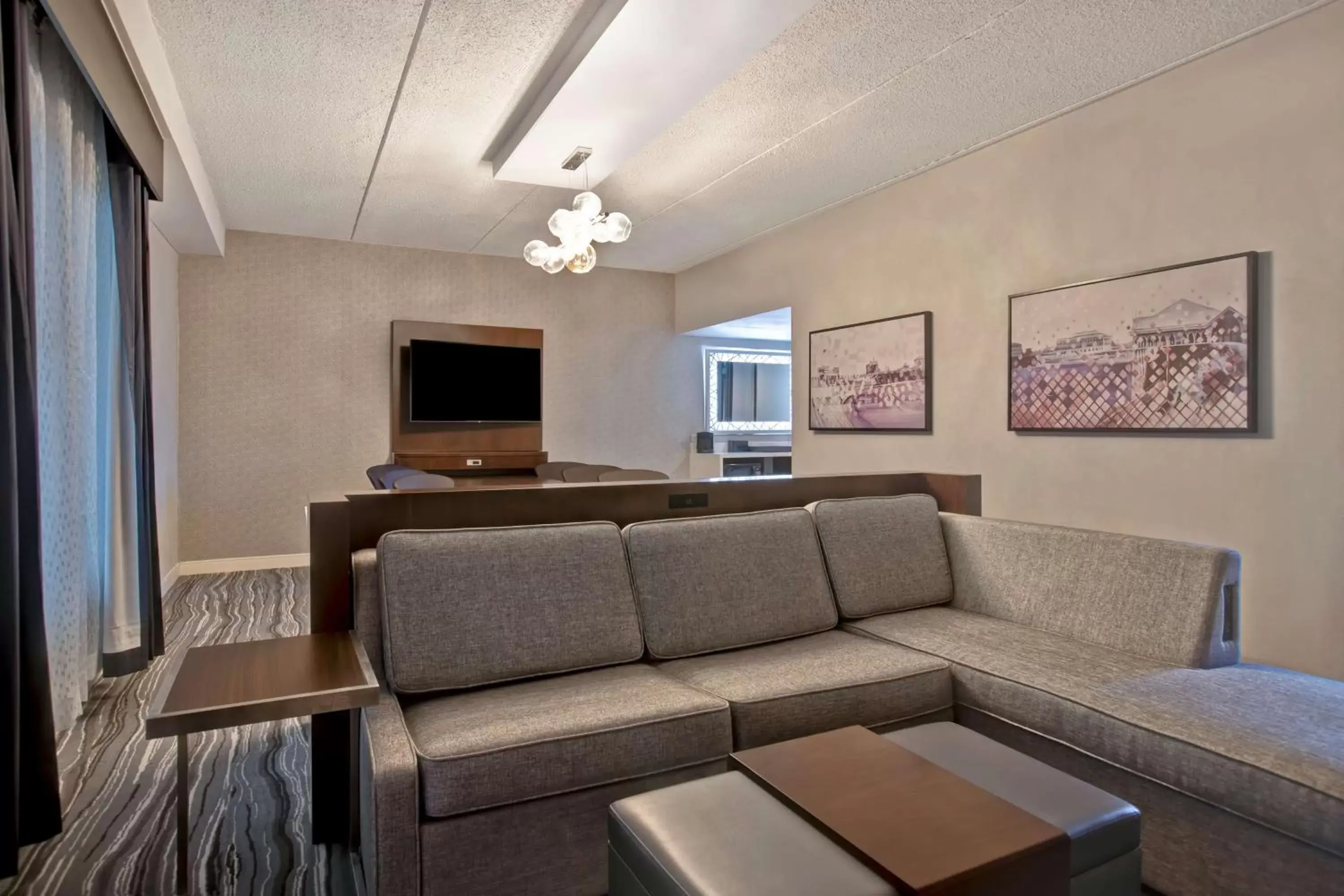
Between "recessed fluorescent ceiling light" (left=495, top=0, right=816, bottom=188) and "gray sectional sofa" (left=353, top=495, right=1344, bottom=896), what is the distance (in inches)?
68.3

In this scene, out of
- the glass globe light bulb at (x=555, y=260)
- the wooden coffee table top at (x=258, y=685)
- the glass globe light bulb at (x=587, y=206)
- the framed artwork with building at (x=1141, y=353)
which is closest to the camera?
the wooden coffee table top at (x=258, y=685)

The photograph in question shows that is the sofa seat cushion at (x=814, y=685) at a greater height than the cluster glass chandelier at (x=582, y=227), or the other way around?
the cluster glass chandelier at (x=582, y=227)

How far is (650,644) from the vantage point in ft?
7.11

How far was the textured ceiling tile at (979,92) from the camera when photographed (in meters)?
2.82

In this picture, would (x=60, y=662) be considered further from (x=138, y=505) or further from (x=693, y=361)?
(x=693, y=361)

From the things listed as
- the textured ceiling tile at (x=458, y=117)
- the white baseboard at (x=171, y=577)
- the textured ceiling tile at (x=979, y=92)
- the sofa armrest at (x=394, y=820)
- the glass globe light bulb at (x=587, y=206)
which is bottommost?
the white baseboard at (x=171, y=577)

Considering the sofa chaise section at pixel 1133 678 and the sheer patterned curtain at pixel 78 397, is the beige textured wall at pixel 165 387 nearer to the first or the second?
the sheer patterned curtain at pixel 78 397

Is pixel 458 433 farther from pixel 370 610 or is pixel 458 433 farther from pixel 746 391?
pixel 370 610

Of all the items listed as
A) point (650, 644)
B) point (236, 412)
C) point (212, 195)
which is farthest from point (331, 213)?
point (650, 644)

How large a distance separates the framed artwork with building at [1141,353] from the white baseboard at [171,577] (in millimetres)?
5349

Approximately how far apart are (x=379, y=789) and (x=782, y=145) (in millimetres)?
3700

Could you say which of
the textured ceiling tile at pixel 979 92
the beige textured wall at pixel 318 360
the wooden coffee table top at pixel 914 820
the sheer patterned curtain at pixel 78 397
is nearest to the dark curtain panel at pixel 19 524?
the sheer patterned curtain at pixel 78 397

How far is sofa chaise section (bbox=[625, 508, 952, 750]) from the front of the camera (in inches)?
75.4

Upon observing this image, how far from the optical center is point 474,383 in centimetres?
645
